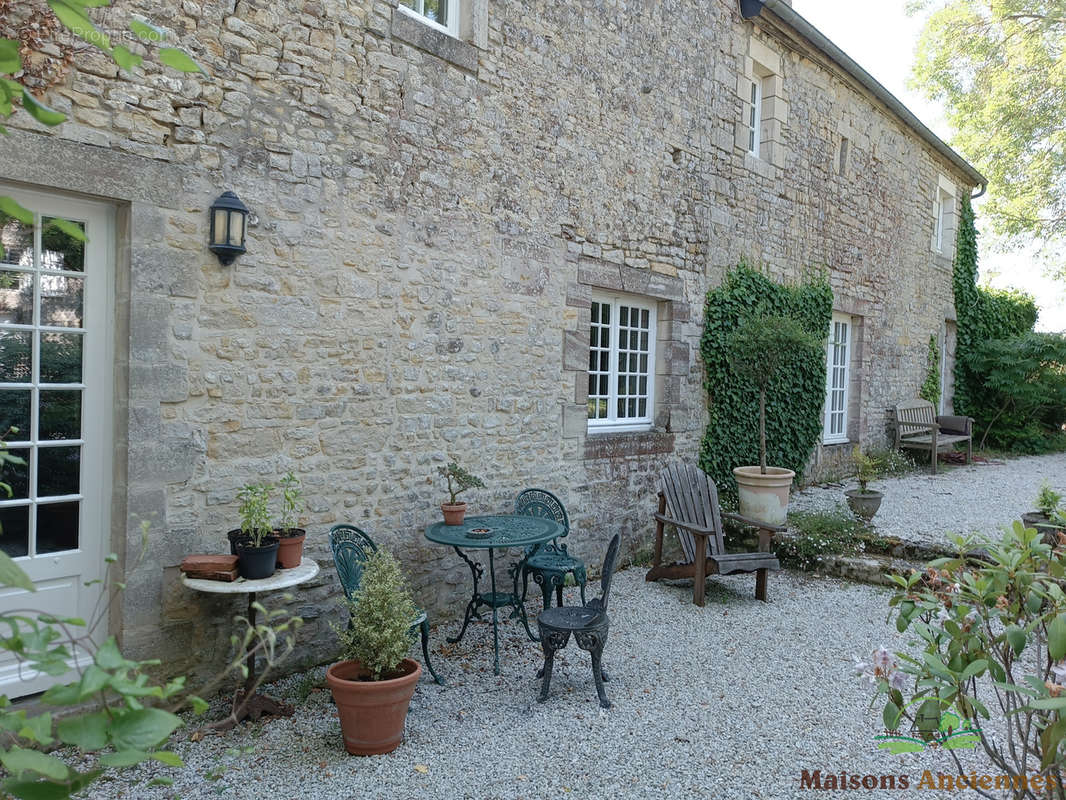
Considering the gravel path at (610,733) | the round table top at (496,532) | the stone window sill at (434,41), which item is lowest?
the gravel path at (610,733)

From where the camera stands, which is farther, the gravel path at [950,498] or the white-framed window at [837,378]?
the white-framed window at [837,378]

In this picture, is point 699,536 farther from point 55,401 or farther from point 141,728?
point 141,728

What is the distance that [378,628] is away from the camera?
11.1ft

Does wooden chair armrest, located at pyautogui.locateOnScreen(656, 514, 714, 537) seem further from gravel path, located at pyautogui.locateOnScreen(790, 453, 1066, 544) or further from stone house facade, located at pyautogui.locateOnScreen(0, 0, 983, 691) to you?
gravel path, located at pyautogui.locateOnScreen(790, 453, 1066, 544)

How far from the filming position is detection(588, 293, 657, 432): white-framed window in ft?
21.4

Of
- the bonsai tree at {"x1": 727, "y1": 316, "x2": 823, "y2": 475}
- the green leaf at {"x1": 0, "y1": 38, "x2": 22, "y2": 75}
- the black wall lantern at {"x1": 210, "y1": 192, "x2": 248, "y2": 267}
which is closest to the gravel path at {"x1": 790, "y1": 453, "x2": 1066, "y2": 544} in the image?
the bonsai tree at {"x1": 727, "y1": 316, "x2": 823, "y2": 475}

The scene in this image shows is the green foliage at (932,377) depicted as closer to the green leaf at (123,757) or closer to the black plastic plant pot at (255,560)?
the black plastic plant pot at (255,560)

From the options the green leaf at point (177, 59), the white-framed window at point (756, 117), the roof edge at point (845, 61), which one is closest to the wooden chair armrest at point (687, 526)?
the white-framed window at point (756, 117)

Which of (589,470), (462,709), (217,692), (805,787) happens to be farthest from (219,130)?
(805,787)

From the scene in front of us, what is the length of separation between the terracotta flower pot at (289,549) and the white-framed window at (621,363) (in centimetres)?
311

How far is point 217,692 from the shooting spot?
399 centimetres

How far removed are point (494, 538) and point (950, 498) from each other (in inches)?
278

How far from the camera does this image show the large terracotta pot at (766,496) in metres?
6.77

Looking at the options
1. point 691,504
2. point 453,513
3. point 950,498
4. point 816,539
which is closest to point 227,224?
point 453,513
